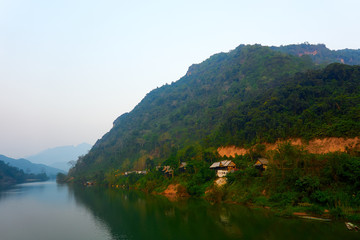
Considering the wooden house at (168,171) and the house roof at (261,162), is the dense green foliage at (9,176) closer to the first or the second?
the wooden house at (168,171)

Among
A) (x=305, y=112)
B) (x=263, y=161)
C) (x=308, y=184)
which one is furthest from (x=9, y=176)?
(x=308, y=184)

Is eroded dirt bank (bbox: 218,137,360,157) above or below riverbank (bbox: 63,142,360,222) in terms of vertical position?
above

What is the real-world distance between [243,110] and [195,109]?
166ft

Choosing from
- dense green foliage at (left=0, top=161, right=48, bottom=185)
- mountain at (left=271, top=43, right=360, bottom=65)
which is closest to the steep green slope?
dense green foliage at (left=0, top=161, right=48, bottom=185)

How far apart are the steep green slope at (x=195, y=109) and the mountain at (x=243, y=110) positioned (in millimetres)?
389

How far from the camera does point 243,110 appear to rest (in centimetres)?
6075

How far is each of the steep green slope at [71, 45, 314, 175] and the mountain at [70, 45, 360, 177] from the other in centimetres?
39

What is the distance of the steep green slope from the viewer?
287ft

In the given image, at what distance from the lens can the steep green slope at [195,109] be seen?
8738 centimetres

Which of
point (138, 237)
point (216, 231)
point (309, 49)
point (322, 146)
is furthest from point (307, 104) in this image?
point (309, 49)

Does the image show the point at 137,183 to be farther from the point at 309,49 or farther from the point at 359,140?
the point at 309,49

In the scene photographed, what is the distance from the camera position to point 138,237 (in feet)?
76.5

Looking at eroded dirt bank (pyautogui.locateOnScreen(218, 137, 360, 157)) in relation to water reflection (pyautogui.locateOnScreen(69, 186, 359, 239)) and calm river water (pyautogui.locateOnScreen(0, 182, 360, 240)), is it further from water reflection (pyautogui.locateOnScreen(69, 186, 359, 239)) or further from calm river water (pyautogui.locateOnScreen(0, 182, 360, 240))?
calm river water (pyautogui.locateOnScreen(0, 182, 360, 240))

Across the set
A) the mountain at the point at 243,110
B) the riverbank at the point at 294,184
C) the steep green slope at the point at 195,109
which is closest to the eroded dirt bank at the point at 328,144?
the mountain at the point at 243,110
